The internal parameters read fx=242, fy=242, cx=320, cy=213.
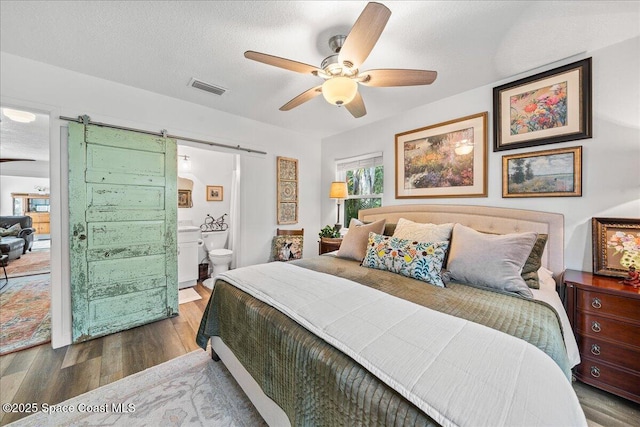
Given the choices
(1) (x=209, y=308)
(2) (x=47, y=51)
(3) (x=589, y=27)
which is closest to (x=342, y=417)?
(1) (x=209, y=308)

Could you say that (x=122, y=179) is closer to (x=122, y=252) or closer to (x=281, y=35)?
(x=122, y=252)

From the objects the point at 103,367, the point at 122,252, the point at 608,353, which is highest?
the point at 122,252

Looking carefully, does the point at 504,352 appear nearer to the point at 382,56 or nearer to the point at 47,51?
the point at 382,56

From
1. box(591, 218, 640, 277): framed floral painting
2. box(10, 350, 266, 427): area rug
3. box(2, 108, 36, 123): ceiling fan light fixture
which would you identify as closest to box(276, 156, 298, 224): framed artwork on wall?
box(10, 350, 266, 427): area rug

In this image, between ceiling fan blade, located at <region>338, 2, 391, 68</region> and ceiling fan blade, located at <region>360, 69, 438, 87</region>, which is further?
ceiling fan blade, located at <region>360, 69, 438, 87</region>

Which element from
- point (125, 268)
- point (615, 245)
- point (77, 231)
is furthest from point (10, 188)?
point (615, 245)

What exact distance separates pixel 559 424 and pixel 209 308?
76.1 inches

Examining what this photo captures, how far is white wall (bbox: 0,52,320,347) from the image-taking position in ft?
6.81

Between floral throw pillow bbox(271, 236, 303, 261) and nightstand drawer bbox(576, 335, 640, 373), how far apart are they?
9.88 feet

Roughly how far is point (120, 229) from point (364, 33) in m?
2.77

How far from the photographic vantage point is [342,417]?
0.87 metres

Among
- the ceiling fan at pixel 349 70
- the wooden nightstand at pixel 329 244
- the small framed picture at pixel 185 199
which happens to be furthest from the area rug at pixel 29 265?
the ceiling fan at pixel 349 70

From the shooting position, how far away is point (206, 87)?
248cm

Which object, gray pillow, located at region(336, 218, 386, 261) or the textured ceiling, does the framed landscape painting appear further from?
gray pillow, located at region(336, 218, 386, 261)
